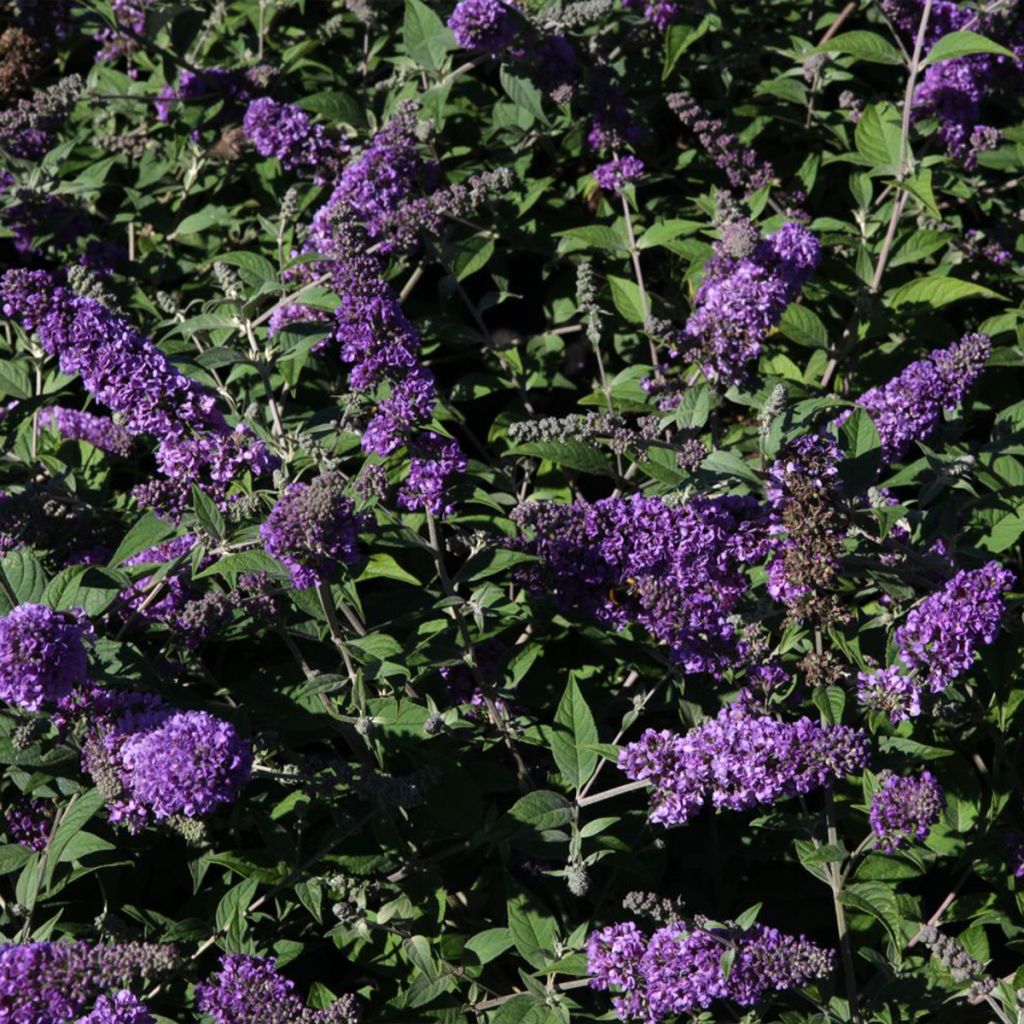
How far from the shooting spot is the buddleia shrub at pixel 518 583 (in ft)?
12.0

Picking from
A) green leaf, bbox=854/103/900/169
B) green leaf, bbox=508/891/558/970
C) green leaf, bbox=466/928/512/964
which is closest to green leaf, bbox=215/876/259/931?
green leaf, bbox=466/928/512/964

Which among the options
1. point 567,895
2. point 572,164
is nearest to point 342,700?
point 567,895

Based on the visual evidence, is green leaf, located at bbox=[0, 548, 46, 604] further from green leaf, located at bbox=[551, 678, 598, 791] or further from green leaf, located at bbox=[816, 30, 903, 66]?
green leaf, located at bbox=[816, 30, 903, 66]

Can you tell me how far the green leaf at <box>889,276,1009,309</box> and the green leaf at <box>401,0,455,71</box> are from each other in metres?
2.25

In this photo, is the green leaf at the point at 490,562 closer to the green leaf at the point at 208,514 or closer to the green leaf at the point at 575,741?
the green leaf at the point at 575,741

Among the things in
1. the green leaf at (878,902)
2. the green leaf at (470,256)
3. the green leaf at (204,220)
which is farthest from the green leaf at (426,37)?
the green leaf at (878,902)

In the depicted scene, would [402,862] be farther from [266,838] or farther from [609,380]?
[609,380]

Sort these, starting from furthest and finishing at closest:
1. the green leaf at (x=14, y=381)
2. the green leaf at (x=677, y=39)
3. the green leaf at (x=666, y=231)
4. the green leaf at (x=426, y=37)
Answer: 1. the green leaf at (x=677, y=39)
2. the green leaf at (x=426, y=37)
3. the green leaf at (x=666, y=231)
4. the green leaf at (x=14, y=381)

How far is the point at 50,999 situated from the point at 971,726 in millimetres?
3159

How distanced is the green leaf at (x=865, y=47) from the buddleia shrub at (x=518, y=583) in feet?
0.09

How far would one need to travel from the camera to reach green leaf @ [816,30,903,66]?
5.61 meters

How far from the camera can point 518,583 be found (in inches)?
170

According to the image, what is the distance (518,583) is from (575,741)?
1.87 ft

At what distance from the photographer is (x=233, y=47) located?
6859mm
